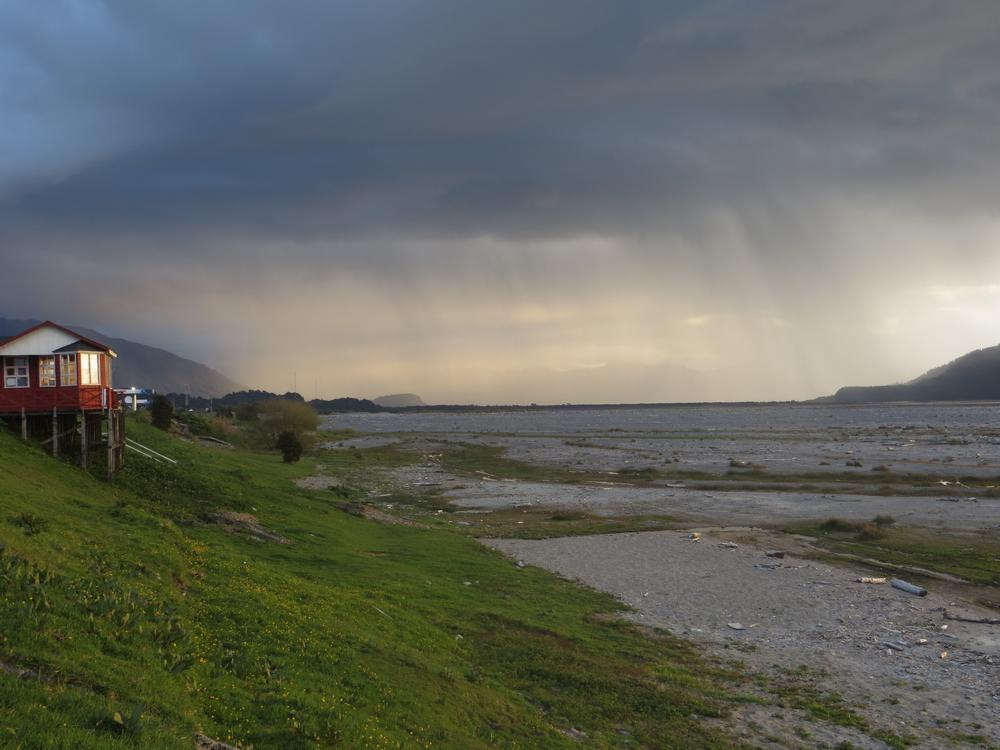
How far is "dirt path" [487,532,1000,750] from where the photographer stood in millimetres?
17531

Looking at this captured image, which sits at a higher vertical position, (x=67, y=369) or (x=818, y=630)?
(x=67, y=369)

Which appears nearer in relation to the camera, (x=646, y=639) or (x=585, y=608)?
(x=646, y=639)

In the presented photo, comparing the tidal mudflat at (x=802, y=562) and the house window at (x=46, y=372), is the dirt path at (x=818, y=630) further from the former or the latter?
the house window at (x=46, y=372)

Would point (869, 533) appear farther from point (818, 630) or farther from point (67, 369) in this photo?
point (67, 369)

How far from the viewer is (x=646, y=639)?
23.3 m

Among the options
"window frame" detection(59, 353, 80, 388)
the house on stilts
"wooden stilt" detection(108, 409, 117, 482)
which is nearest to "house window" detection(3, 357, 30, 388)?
the house on stilts

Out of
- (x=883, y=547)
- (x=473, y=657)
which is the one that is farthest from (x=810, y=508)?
(x=473, y=657)

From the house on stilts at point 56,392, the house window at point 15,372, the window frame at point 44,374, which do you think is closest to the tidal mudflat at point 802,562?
the house on stilts at point 56,392

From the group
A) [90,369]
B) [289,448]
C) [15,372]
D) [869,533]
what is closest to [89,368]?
[90,369]

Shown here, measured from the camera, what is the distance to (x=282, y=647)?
1496 centimetres

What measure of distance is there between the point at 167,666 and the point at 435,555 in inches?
880

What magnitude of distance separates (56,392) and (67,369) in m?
1.70

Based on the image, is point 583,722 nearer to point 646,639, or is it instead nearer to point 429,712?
point 429,712

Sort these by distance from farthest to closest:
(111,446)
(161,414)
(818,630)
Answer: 1. (161,414)
2. (111,446)
3. (818,630)
